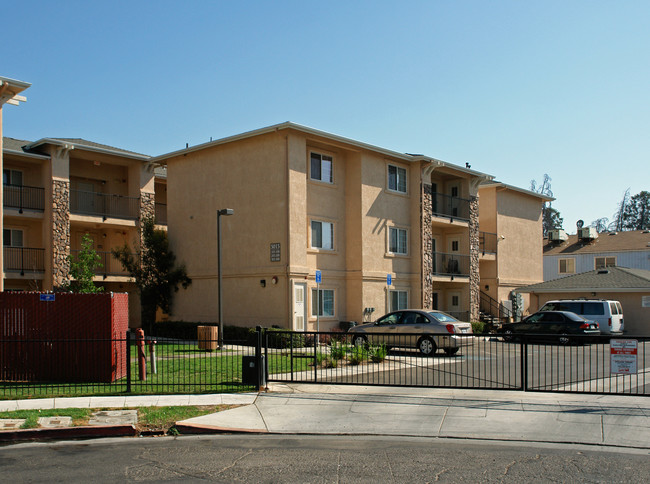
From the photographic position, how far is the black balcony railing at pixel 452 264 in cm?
3328

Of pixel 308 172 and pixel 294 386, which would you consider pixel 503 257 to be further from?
pixel 294 386

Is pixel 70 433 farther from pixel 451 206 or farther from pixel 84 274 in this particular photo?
pixel 451 206

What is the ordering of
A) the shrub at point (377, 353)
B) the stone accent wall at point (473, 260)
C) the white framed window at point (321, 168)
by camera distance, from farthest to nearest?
the stone accent wall at point (473, 260), the white framed window at point (321, 168), the shrub at point (377, 353)

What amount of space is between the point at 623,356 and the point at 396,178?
19110mm

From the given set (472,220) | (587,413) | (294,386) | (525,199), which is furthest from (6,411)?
(525,199)

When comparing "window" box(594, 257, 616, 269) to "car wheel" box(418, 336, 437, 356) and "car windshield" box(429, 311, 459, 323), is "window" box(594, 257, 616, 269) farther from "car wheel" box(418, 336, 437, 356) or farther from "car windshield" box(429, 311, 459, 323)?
"car wheel" box(418, 336, 437, 356)

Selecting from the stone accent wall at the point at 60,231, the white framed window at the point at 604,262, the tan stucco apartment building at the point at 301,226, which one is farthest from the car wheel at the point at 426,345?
the white framed window at the point at 604,262

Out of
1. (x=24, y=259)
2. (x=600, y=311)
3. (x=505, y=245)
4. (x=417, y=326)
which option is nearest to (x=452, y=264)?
(x=505, y=245)

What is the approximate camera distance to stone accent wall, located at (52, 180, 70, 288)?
28.5m

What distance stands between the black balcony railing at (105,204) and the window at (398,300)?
45.7ft

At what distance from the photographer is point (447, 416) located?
33.7ft

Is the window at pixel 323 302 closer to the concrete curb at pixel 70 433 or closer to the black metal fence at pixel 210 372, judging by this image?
the black metal fence at pixel 210 372

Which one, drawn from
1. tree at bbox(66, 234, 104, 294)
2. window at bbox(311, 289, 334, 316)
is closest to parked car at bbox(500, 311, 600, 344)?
window at bbox(311, 289, 334, 316)

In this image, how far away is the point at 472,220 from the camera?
33.9 meters
